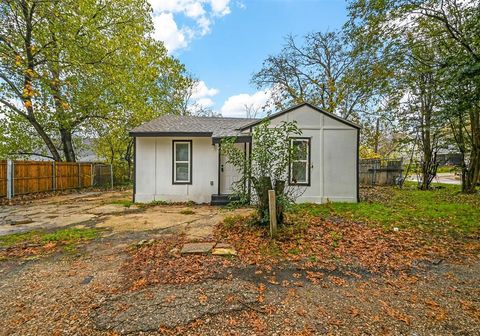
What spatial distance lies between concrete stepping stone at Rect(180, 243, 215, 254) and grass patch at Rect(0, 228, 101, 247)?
2.32 meters

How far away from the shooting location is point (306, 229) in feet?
17.5

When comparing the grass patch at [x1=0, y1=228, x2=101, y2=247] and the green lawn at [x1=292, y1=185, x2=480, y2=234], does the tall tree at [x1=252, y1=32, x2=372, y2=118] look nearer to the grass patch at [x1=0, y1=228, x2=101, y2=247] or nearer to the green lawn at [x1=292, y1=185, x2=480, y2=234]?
the green lawn at [x1=292, y1=185, x2=480, y2=234]

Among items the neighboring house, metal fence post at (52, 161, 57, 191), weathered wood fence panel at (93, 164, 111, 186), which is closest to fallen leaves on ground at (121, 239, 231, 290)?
the neighboring house

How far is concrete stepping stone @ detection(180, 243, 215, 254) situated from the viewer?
13.4 ft

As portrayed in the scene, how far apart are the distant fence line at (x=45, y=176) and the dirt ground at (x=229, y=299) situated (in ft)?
28.2

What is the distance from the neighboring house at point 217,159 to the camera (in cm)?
870

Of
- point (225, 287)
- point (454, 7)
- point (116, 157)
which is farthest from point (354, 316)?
point (116, 157)

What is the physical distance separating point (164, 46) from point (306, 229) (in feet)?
59.4

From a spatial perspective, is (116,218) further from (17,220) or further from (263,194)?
(263,194)

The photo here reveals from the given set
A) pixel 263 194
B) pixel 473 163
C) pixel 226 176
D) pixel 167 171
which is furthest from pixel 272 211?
pixel 473 163

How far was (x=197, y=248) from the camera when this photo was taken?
4250 mm

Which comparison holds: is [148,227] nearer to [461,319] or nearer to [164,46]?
[461,319]

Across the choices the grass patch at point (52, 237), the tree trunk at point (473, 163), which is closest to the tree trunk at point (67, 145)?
the grass patch at point (52, 237)

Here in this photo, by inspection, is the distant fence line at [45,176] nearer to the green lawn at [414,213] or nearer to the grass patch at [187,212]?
the grass patch at [187,212]
